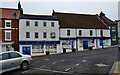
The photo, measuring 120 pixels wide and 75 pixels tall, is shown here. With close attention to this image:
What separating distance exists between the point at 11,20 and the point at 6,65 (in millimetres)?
29194

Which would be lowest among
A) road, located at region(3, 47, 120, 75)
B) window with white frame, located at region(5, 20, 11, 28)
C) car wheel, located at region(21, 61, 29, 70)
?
road, located at region(3, 47, 120, 75)

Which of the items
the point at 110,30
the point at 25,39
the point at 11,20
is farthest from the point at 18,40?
the point at 110,30

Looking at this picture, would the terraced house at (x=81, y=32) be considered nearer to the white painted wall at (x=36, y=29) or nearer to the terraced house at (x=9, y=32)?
the white painted wall at (x=36, y=29)

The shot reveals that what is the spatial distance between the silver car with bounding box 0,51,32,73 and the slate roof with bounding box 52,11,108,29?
3181 centimetres

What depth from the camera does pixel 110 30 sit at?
56438 mm

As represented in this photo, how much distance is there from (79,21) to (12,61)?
39.6m

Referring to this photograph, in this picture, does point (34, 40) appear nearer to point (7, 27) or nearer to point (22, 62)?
point (7, 27)

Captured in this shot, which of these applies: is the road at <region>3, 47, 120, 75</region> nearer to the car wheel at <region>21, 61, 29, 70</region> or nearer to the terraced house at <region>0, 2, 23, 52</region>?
the car wheel at <region>21, 61, 29, 70</region>

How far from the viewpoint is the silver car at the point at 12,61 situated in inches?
569

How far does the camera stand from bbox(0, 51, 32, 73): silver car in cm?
1445

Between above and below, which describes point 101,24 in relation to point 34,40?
above

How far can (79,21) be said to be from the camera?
53.4 m

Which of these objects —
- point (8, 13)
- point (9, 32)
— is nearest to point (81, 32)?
point (9, 32)

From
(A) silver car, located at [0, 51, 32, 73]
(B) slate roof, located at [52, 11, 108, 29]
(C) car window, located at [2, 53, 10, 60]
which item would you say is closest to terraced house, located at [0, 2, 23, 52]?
(B) slate roof, located at [52, 11, 108, 29]
